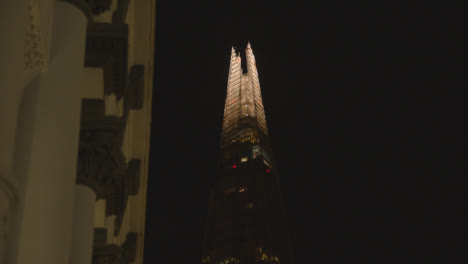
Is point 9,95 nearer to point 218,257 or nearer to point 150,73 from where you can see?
point 150,73

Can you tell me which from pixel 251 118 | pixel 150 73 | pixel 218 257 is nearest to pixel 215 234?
pixel 218 257

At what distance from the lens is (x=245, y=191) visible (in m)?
116

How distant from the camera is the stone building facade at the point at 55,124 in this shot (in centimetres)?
666

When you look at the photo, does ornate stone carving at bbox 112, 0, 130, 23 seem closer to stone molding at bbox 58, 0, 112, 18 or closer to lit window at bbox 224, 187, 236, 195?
A: stone molding at bbox 58, 0, 112, 18

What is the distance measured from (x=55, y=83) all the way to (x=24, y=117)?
85cm

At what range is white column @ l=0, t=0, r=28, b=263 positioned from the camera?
625 centimetres

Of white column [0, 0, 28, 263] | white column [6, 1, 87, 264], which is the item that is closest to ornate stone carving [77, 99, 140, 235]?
white column [6, 1, 87, 264]

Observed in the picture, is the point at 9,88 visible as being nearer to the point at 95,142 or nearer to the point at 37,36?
the point at 37,36

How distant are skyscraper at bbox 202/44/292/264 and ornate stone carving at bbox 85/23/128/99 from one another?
8949 centimetres

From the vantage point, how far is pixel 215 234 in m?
110

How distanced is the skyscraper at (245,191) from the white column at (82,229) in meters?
88.4

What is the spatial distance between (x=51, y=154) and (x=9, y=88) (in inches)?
85.7

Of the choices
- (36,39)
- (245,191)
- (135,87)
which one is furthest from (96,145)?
(245,191)

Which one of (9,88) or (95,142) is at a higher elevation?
(95,142)
